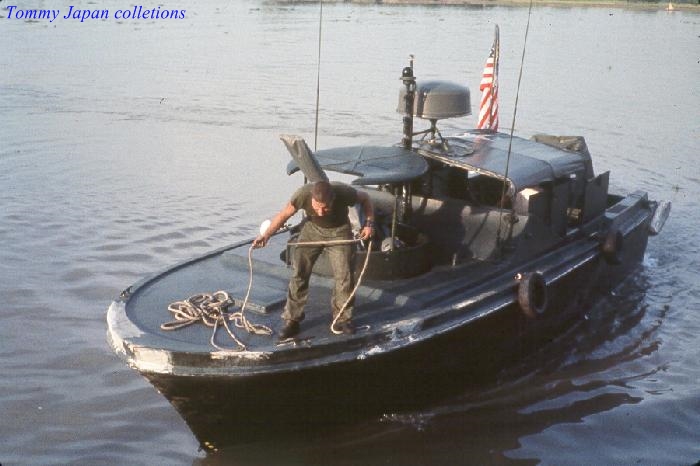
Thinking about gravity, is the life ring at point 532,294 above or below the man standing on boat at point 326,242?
below

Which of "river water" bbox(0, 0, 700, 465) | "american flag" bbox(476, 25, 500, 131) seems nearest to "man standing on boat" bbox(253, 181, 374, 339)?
"river water" bbox(0, 0, 700, 465)

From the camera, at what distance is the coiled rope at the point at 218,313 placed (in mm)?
7332

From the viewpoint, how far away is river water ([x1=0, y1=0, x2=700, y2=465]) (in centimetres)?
819

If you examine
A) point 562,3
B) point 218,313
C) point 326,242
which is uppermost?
point 562,3

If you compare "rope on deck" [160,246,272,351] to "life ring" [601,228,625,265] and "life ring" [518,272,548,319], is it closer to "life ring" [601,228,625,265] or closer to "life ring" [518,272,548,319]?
"life ring" [518,272,548,319]

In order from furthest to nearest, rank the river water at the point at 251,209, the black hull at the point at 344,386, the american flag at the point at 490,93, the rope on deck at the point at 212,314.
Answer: the american flag at the point at 490,93 → the river water at the point at 251,209 → the rope on deck at the point at 212,314 → the black hull at the point at 344,386

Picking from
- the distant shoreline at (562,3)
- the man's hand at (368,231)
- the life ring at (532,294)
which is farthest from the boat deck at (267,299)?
the distant shoreline at (562,3)

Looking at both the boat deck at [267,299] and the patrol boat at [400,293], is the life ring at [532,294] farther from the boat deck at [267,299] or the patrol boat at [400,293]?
the boat deck at [267,299]

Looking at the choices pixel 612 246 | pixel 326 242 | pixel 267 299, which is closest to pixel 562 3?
pixel 612 246

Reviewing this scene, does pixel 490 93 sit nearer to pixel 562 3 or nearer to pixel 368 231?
pixel 368 231

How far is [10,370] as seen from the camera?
9.11 m

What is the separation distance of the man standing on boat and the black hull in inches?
19.8

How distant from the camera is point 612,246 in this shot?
1055 centimetres

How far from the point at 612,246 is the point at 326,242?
4.88 meters
